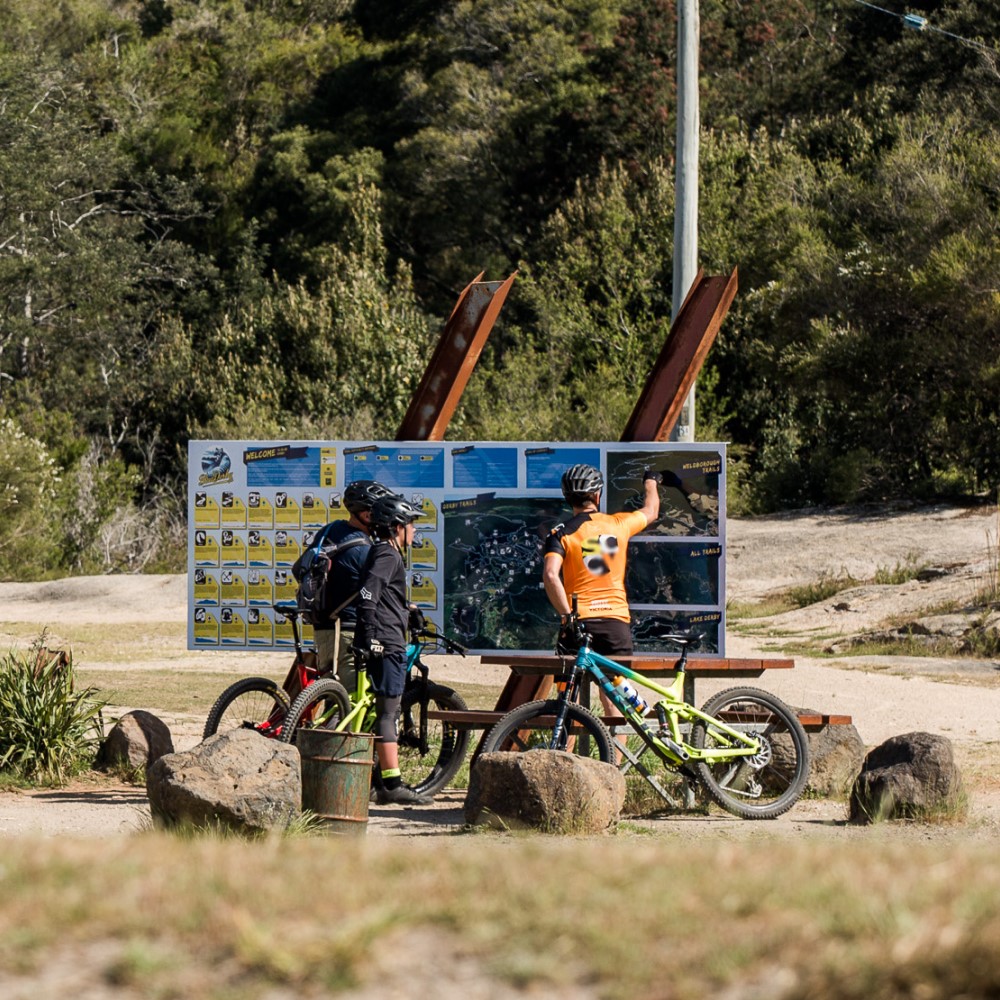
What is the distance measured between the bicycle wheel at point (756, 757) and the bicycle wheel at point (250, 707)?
255cm

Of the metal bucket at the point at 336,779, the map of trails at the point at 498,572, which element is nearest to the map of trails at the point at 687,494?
the map of trails at the point at 498,572

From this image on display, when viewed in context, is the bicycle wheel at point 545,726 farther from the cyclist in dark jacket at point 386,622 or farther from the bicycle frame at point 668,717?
the cyclist in dark jacket at point 386,622

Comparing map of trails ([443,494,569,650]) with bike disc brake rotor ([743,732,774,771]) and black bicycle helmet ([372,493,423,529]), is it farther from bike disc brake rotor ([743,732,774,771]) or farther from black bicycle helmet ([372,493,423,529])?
bike disc brake rotor ([743,732,774,771])

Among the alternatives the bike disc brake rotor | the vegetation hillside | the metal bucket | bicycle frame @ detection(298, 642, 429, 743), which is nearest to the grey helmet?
bicycle frame @ detection(298, 642, 429, 743)

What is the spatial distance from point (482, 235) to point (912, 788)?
43.0 metres

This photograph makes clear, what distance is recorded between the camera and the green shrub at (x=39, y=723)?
1097 centimetres

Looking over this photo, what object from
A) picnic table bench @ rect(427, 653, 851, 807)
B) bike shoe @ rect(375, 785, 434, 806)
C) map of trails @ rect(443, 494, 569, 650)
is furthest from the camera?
map of trails @ rect(443, 494, 569, 650)

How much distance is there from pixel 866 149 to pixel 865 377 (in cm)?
1079

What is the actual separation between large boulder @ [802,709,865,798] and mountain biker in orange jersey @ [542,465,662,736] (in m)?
1.80

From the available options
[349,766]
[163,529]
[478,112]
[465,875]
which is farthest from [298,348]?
[465,875]

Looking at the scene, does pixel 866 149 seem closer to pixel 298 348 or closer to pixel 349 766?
pixel 298 348

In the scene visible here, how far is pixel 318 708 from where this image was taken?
9938 mm

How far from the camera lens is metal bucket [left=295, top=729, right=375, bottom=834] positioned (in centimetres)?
838

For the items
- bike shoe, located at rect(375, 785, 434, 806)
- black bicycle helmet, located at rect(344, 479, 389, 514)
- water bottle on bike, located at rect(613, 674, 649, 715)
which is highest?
black bicycle helmet, located at rect(344, 479, 389, 514)
